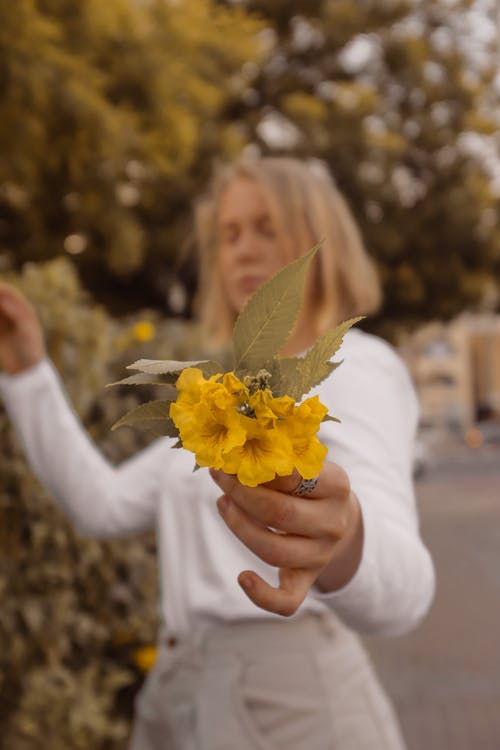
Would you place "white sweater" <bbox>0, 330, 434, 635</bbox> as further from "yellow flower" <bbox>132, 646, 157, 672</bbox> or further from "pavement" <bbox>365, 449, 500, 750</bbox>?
"pavement" <bbox>365, 449, 500, 750</bbox>

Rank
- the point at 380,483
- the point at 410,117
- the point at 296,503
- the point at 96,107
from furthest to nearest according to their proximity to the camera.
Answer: the point at 410,117 → the point at 96,107 → the point at 380,483 → the point at 296,503

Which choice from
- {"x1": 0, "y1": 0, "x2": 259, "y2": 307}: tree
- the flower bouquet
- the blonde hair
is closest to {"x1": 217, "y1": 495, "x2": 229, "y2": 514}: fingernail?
the flower bouquet

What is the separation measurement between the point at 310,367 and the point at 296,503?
5.1 inches

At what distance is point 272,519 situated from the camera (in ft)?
2.75

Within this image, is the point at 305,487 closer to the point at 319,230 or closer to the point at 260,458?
the point at 260,458

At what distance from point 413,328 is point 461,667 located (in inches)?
300

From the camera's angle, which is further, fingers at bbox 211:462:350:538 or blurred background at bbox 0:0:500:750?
blurred background at bbox 0:0:500:750

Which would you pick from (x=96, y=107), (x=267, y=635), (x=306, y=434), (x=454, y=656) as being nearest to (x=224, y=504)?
(x=306, y=434)

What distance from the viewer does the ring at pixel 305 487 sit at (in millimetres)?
840

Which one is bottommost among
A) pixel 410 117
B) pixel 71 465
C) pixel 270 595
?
pixel 410 117

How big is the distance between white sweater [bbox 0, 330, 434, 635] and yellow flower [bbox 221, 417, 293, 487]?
1.39ft

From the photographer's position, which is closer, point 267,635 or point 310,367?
point 310,367

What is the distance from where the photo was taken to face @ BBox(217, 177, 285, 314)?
6.23ft

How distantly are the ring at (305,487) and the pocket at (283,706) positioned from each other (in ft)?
2.67
